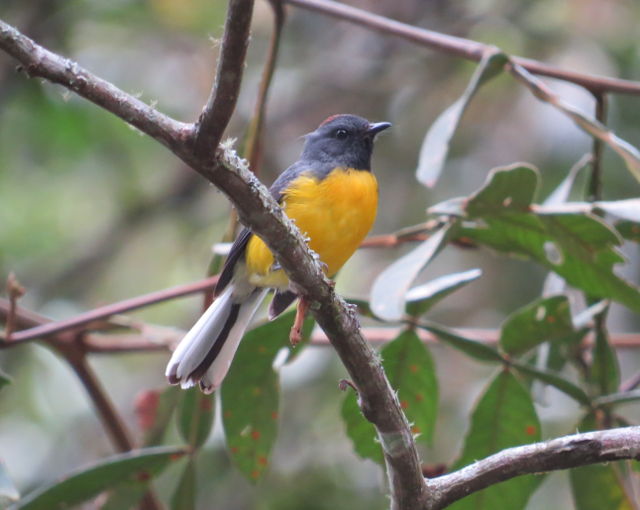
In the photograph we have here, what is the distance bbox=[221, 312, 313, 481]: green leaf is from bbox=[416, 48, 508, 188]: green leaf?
0.74 metres

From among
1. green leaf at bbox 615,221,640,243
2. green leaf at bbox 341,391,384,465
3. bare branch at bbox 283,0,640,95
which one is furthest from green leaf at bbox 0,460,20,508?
green leaf at bbox 615,221,640,243

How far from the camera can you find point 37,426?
5.31 metres

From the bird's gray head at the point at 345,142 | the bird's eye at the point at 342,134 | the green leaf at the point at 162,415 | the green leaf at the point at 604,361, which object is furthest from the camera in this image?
the bird's eye at the point at 342,134

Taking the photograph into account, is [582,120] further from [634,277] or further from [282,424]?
[282,424]

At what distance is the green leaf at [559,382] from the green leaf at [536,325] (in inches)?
3.0

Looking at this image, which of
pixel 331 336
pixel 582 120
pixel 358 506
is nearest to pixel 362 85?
pixel 358 506

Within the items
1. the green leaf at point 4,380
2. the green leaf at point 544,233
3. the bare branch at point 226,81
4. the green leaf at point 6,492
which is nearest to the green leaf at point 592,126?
the green leaf at point 544,233

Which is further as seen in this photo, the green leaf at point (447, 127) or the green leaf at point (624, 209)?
the green leaf at point (447, 127)

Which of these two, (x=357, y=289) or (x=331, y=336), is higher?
(x=357, y=289)

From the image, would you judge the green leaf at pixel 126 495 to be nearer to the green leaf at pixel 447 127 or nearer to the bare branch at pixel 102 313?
the bare branch at pixel 102 313

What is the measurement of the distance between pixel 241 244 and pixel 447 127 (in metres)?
0.79

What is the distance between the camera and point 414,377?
3029 millimetres

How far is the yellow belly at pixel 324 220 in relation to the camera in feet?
10.0

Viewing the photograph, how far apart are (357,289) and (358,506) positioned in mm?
1606
